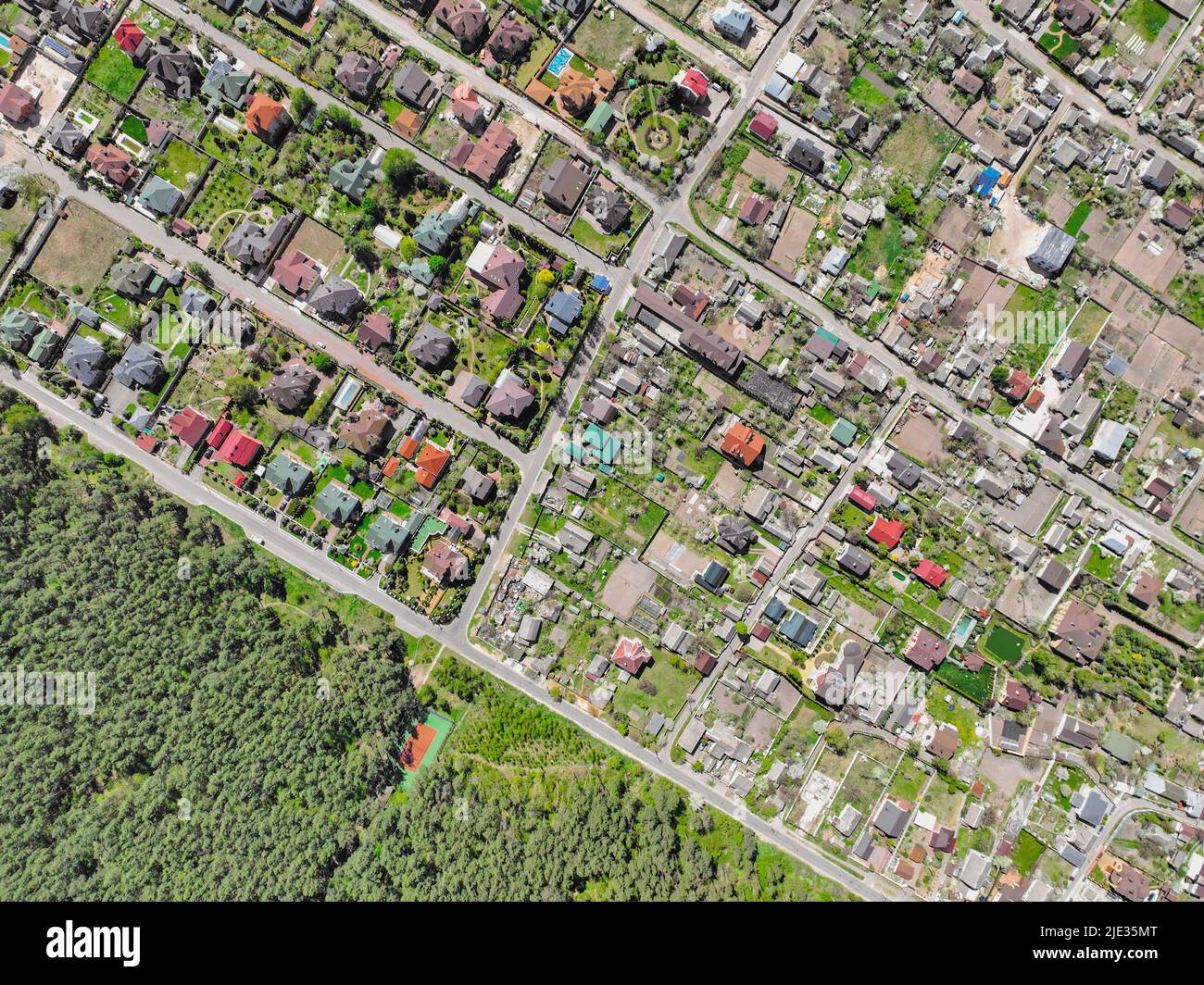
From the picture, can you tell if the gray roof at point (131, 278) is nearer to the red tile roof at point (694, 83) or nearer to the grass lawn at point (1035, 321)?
the red tile roof at point (694, 83)

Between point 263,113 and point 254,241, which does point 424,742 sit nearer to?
point 254,241

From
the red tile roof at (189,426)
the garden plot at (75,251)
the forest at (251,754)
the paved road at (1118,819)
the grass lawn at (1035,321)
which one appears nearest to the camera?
the forest at (251,754)

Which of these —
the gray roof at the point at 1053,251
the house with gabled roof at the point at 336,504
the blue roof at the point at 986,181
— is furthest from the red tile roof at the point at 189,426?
the gray roof at the point at 1053,251

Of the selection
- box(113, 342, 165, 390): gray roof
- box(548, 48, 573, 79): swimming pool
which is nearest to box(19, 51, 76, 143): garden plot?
box(113, 342, 165, 390): gray roof

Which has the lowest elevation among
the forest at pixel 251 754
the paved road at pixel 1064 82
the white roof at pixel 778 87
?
the forest at pixel 251 754

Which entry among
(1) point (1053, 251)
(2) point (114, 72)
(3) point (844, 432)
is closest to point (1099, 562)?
(3) point (844, 432)
